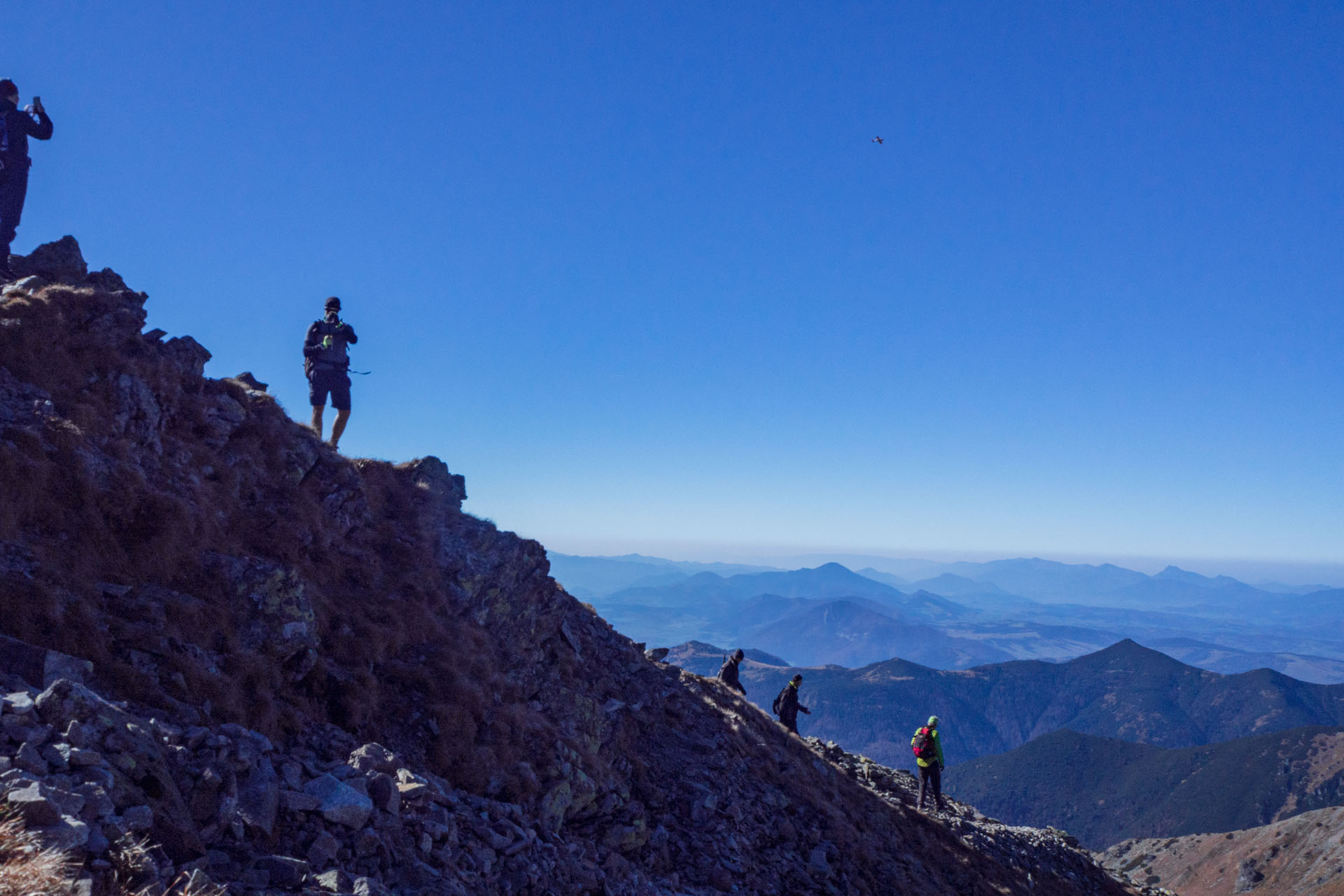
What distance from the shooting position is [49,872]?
15.3 ft

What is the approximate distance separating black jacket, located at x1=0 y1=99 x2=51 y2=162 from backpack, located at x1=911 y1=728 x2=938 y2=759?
2883 cm

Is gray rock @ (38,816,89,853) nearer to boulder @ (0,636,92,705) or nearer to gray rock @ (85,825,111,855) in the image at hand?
gray rock @ (85,825,111,855)

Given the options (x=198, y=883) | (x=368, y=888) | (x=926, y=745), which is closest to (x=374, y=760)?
(x=368, y=888)

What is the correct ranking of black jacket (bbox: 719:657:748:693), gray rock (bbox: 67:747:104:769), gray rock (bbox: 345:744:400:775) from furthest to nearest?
black jacket (bbox: 719:657:748:693) → gray rock (bbox: 345:744:400:775) → gray rock (bbox: 67:747:104:769)

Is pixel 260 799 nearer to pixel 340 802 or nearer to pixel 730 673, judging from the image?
pixel 340 802

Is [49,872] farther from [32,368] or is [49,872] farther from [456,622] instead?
[456,622]

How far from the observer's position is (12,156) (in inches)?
491

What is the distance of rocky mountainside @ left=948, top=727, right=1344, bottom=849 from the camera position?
469ft

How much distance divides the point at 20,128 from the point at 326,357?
21.7 feet

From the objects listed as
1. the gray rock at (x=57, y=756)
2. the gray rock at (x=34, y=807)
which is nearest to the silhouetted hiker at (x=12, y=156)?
the gray rock at (x=57, y=756)

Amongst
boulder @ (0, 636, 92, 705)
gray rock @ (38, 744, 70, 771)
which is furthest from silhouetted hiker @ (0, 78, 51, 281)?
gray rock @ (38, 744, 70, 771)

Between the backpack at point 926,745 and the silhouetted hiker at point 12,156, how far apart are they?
2785 cm

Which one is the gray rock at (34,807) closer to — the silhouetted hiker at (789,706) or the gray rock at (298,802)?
the gray rock at (298,802)

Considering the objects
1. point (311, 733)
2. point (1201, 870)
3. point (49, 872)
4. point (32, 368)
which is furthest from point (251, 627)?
point (1201, 870)
